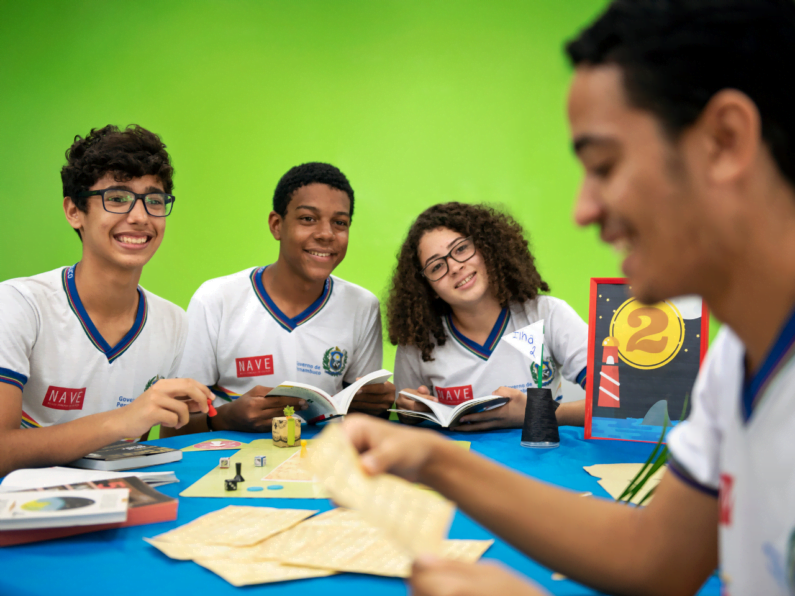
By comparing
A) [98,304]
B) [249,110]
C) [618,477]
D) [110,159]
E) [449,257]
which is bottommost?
[618,477]

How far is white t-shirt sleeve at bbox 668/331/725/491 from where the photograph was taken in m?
0.64

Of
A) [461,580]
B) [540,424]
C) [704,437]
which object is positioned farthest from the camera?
[540,424]

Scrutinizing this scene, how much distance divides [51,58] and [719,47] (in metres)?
4.14

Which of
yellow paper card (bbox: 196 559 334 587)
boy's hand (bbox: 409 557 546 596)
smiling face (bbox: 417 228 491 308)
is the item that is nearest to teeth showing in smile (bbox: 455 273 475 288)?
smiling face (bbox: 417 228 491 308)

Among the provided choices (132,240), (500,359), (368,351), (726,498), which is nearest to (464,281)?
(500,359)

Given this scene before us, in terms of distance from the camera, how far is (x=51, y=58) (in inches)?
140

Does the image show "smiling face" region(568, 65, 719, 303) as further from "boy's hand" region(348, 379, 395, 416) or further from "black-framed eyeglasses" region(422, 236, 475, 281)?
"black-framed eyeglasses" region(422, 236, 475, 281)

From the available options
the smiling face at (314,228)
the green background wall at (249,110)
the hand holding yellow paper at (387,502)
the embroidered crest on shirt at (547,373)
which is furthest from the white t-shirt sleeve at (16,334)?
the green background wall at (249,110)

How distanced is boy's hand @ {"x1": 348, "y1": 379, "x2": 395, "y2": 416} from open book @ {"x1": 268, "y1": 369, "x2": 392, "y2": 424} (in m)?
0.08

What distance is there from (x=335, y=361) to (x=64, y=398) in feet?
3.33

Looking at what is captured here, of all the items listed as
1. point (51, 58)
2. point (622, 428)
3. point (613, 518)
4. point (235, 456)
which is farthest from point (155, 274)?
point (613, 518)

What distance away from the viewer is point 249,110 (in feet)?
11.6

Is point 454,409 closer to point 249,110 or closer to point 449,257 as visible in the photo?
point 449,257

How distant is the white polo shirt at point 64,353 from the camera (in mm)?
1559
